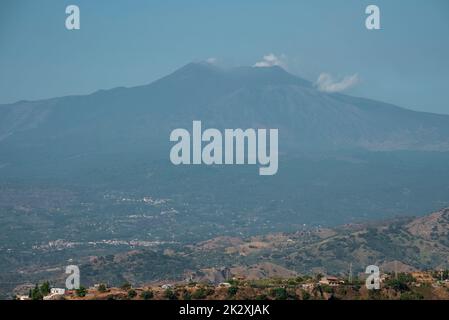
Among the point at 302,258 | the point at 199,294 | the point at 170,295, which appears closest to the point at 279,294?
the point at 199,294

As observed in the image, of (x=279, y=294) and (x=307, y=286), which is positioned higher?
(x=307, y=286)

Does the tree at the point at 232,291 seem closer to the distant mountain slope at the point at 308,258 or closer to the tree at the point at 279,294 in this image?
the tree at the point at 279,294

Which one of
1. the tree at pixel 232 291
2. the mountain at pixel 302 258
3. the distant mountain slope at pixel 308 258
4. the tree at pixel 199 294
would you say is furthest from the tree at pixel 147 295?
the distant mountain slope at pixel 308 258

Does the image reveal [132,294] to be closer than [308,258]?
Yes

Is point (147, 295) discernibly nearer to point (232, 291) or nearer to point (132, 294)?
point (132, 294)

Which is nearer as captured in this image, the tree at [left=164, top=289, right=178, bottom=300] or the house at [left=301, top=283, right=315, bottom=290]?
the tree at [left=164, top=289, right=178, bottom=300]

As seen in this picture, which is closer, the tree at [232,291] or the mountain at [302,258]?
the tree at [232,291]

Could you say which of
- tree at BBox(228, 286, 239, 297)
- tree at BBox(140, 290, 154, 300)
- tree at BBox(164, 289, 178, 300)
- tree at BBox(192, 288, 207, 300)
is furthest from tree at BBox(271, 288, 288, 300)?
tree at BBox(140, 290, 154, 300)

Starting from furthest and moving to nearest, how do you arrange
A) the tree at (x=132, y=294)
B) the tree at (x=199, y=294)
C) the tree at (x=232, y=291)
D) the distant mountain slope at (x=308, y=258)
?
the distant mountain slope at (x=308, y=258), the tree at (x=232, y=291), the tree at (x=132, y=294), the tree at (x=199, y=294)

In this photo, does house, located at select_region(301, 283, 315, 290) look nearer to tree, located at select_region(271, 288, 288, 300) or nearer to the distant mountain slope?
tree, located at select_region(271, 288, 288, 300)

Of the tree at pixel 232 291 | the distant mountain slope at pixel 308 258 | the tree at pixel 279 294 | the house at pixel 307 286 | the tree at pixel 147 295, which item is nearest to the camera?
the tree at pixel 147 295
